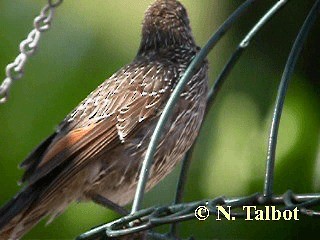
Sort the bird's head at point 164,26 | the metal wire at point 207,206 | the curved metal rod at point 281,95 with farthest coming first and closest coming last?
the bird's head at point 164,26 → the curved metal rod at point 281,95 → the metal wire at point 207,206

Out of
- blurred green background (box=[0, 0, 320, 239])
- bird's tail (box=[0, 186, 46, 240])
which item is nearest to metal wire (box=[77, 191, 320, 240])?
bird's tail (box=[0, 186, 46, 240])

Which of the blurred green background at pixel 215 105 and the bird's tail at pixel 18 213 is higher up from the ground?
the blurred green background at pixel 215 105

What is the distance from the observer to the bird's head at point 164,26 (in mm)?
5254

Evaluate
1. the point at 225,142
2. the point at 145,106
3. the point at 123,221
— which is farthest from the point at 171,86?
the point at 123,221

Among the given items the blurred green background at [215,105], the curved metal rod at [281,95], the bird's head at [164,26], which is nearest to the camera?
the curved metal rod at [281,95]

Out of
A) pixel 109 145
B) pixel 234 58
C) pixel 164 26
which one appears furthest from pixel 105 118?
pixel 234 58

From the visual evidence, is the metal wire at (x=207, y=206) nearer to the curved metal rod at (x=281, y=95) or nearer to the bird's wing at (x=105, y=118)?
the curved metal rod at (x=281, y=95)

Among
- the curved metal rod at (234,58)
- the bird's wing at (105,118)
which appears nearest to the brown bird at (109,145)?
the bird's wing at (105,118)

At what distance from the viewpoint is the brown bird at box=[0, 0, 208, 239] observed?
442cm

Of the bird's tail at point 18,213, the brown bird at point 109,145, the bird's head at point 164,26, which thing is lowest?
the bird's tail at point 18,213

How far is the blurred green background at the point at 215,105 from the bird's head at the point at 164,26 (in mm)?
203

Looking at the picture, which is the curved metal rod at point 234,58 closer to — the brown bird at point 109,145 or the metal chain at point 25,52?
the brown bird at point 109,145

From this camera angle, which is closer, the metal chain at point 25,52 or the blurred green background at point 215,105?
the metal chain at point 25,52

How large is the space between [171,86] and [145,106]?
Answer: 162 millimetres
